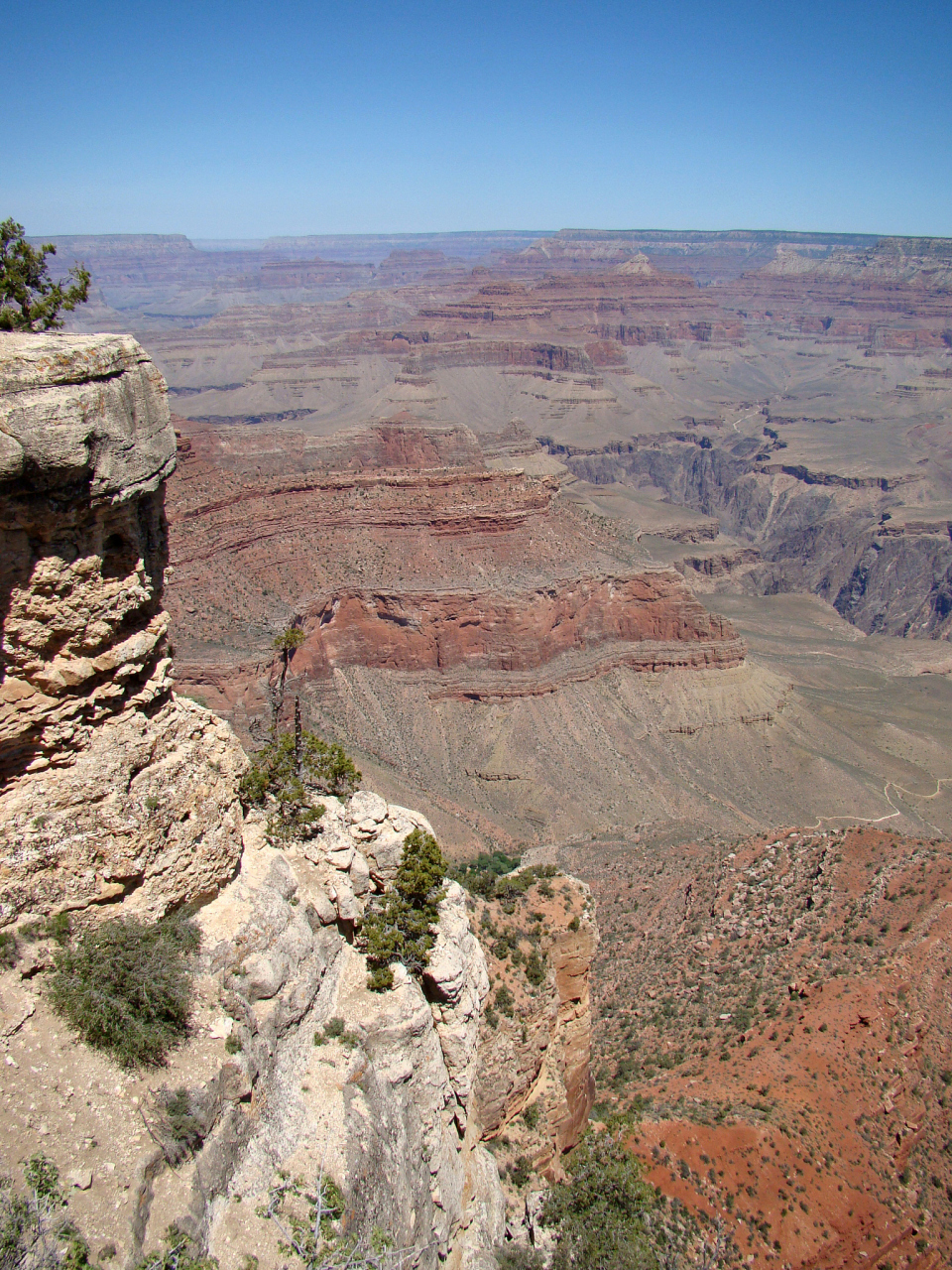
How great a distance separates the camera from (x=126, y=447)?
11.7 m

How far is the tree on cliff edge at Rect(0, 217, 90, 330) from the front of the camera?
1600 cm

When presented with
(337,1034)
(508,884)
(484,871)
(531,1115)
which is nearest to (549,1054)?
(531,1115)

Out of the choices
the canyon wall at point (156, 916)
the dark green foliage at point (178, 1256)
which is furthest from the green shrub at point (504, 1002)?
the dark green foliage at point (178, 1256)

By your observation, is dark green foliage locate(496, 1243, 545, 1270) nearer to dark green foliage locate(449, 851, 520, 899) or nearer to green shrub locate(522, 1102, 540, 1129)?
green shrub locate(522, 1102, 540, 1129)

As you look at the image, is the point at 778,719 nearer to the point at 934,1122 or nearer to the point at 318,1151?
the point at 934,1122

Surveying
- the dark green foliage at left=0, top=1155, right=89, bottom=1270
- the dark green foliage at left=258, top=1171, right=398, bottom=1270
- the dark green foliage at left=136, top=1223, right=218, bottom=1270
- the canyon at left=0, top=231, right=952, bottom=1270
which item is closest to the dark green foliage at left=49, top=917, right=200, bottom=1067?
the canyon at left=0, top=231, right=952, bottom=1270

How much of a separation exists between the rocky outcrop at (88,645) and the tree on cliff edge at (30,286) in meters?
5.21

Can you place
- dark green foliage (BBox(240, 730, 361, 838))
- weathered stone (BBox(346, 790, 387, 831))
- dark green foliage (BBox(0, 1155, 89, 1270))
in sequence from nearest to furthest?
dark green foliage (BBox(0, 1155, 89, 1270))
dark green foliage (BBox(240, 730, 361, 838))
weathered stone (BBox(346, 790, 387, 831))

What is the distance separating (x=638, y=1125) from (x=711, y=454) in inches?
6491

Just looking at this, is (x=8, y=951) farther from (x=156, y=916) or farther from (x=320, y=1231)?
(x=320, y=1231)

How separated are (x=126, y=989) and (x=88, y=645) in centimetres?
479

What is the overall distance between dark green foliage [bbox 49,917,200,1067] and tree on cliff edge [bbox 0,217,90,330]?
1117cm

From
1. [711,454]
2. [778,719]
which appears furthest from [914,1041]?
[711,454]

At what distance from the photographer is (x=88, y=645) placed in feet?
38.6
